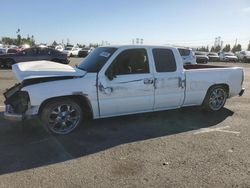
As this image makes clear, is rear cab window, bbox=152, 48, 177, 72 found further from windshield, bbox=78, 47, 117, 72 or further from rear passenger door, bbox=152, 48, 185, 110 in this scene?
windshield, bbox=78, 47, 117, 72

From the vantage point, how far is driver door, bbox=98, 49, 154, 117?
6168mm

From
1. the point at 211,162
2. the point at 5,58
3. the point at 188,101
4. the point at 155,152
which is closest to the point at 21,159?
the point at 155,152

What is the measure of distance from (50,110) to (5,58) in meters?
15.2

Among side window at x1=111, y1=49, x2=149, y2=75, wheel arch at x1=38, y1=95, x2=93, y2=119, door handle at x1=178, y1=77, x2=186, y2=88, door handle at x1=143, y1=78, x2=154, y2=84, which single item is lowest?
wheel arch at x1=38, y1=95, x2=93, y2=119

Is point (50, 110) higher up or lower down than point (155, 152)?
higher up

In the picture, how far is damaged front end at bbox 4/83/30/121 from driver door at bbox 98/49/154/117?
1.41 m

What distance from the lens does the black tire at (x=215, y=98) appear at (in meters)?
7.80

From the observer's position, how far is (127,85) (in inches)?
249

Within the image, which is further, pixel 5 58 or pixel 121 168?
pixel 5 58

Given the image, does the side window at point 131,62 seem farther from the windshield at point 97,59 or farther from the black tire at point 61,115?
the black tire at point 61,115

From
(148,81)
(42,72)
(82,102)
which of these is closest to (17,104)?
(42,72)

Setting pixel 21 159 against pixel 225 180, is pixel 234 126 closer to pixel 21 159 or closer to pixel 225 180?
pixel 225 180

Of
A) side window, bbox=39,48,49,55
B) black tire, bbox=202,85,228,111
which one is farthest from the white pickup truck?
side window, bbox=39,48,49,55

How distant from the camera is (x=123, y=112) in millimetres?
6543
